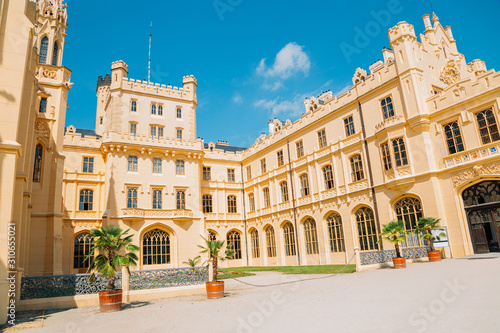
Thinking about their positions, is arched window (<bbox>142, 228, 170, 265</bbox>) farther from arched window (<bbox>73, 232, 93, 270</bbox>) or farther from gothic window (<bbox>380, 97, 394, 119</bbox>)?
gothic window (<bbox>380, 97, 394, 119</bbox>)

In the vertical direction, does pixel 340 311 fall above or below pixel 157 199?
below

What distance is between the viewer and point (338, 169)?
27266mm

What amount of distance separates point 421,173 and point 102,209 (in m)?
27.3

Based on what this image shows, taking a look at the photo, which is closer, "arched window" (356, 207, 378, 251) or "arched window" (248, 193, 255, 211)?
"arched window" (356, 207, 378, 251)

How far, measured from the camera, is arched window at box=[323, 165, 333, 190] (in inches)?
1108

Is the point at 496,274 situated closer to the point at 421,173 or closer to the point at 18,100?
the point at 421,173

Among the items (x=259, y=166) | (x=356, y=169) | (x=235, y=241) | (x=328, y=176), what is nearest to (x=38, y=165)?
(x=235, y=241)

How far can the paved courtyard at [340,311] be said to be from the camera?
20.7ft

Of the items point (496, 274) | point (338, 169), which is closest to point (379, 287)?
point (496, 274)

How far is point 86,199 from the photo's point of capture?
30.6m

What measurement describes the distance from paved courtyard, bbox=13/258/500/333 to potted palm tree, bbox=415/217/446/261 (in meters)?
5.30

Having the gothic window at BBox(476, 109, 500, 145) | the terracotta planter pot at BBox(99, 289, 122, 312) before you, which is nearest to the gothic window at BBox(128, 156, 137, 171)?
the terracotta planter pot at BBox(99, 289, 122, 312)

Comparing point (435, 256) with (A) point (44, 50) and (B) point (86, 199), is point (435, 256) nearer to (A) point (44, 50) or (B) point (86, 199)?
(B) point (86, 199)

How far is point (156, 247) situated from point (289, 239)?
12.7m
